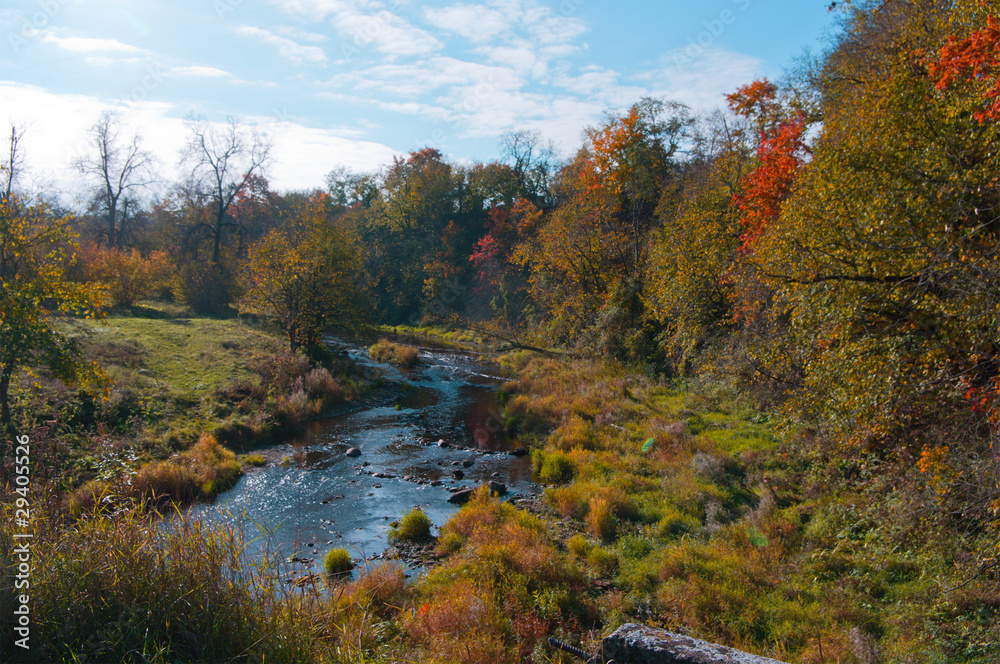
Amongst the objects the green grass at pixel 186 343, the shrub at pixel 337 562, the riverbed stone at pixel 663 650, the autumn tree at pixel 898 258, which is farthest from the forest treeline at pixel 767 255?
the shrub at pixel 337 562

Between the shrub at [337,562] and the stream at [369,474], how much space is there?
0.84ft

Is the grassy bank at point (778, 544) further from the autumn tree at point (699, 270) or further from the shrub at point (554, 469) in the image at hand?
the autumn tree at point (699, 270)

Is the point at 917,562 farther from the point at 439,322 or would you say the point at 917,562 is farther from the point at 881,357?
the point at 439,322

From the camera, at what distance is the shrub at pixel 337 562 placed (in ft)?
28.8

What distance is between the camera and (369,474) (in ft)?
45.6

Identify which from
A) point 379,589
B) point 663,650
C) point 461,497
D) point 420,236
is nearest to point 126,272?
point 420,236

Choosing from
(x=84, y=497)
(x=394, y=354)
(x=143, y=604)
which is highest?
(x=143, y=604)

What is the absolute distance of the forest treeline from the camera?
6.77 metres

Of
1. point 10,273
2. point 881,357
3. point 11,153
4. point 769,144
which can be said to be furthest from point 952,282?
point 11,153

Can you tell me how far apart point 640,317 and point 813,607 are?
18.6 m

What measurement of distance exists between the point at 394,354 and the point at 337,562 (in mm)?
21820

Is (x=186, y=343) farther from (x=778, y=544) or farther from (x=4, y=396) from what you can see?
(x=778, y=544)

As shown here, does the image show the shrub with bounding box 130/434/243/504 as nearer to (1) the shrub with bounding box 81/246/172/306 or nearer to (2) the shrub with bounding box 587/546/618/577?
(2) the shrub with bounding box 587/546/618/577

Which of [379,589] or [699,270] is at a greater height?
[699,270]
